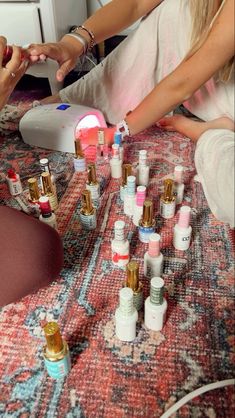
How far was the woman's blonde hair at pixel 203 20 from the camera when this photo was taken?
96cm

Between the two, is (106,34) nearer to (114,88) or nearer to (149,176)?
(114,88)

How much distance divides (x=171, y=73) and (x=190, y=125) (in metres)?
0.31

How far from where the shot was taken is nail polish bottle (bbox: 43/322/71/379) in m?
0.62

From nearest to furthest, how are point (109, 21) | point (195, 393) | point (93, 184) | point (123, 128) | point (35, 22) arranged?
1. point (195, 393)
2. point (93, 184)
3. point (123, 128)
4. point (109, 21)
5. point (35, 22)

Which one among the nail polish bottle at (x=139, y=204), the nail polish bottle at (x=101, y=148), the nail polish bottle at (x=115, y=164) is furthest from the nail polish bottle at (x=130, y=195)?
the nail polish bottle at (x=101, y=148)

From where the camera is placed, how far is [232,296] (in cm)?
83

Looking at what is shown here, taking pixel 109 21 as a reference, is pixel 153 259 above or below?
below

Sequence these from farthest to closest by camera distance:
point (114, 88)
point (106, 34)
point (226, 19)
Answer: point (114, 88)
point (106, 34)
point (226, 19)

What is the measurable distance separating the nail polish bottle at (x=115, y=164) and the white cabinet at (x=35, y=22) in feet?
2.01

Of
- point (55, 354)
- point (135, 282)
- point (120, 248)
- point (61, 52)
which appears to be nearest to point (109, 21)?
point (61, 52)

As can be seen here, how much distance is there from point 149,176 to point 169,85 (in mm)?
301

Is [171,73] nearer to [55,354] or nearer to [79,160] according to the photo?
[79,160]

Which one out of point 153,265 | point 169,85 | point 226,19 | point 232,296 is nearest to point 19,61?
point 169,85

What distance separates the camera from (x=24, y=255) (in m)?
0.72
